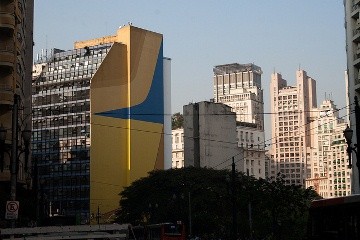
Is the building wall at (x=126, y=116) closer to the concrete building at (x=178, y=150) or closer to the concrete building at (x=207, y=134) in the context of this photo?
the concrete building at (x=207, y=134)

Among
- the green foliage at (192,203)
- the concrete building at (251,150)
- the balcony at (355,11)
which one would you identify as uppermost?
the balcony at (355,11)

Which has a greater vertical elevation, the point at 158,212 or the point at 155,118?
the point at 155,118

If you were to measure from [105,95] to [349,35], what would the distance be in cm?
7252

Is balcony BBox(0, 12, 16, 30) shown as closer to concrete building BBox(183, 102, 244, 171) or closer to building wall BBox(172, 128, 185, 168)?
concrete building BBox(183, 102, 244, 171)

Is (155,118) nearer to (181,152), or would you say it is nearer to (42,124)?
(42,124)

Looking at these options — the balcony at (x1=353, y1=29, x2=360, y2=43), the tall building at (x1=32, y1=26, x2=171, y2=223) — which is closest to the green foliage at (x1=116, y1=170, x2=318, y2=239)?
the balcony at (x1=353, y1=29, x2=360, y2=43)

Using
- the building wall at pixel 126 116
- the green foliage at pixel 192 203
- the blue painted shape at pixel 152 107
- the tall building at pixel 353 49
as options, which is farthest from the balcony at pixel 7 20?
the blue painted shape at pixel 152 107

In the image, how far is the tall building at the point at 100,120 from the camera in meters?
127

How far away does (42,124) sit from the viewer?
448 ft

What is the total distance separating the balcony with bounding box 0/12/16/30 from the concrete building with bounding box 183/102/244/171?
99.4m

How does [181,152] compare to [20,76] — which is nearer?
[20,76]

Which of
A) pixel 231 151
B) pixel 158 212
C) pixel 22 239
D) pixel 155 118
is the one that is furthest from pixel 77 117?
pixel 22 239

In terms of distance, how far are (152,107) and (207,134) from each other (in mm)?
15674

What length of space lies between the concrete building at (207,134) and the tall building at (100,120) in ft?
24.1
